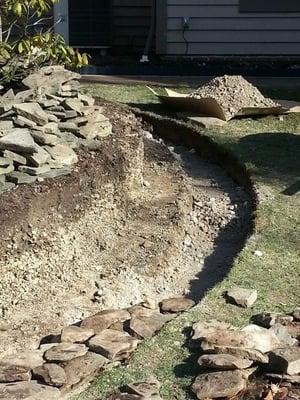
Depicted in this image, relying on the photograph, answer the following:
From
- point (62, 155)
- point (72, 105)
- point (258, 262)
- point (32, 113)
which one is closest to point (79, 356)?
point (258, 262)

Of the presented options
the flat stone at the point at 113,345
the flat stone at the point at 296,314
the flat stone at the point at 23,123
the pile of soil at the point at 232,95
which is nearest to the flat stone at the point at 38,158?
the flat stone at the point at 23,123

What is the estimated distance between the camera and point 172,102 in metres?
8.52

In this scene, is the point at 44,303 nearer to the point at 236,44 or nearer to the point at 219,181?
the point at 219,181

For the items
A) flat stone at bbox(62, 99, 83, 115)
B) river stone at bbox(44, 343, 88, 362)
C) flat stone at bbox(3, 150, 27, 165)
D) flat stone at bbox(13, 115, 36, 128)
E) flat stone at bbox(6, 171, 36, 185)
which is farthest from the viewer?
flat stone at bbox(62, 99, 83, 115)

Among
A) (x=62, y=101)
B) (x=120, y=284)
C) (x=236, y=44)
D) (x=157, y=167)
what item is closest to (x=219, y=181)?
(x=157, y=167)

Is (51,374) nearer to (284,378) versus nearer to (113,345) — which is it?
(113,345)

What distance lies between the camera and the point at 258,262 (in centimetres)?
471

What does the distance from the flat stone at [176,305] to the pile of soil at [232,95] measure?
3889 millimetres

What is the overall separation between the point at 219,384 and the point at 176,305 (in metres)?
1.19

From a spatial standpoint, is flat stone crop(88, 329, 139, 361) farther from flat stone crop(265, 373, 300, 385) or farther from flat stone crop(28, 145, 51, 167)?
flat stone crop(28, 145, 51, 167)

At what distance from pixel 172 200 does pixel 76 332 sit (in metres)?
2.20

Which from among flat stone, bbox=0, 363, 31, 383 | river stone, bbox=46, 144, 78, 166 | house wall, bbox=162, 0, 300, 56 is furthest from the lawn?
house wall, bbox=162, 0, 300, 56

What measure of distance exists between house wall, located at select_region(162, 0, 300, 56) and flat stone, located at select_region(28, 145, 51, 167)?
7356 mm

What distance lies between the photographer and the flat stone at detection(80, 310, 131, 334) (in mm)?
4077
